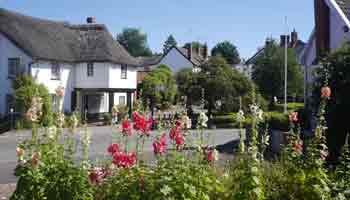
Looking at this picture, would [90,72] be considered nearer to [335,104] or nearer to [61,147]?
[335,104]

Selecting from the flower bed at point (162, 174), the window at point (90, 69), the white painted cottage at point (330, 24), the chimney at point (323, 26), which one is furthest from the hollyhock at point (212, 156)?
the window at point (90, 69)

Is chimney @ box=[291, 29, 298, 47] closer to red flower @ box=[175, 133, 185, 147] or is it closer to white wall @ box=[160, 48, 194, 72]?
white wall @ box=[160, 48, 194, 72]

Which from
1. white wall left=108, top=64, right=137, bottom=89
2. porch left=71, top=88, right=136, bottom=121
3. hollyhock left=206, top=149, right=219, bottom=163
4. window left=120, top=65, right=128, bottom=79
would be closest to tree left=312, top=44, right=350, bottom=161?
hollyhock left=206, top=149, right=219, bottom=163

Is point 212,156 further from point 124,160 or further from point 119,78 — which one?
point 119,78

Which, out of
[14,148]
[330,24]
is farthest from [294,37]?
[14,148]

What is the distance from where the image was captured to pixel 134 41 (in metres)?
140

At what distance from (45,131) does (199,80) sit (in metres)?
33.2

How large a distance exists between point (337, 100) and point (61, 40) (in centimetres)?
3124

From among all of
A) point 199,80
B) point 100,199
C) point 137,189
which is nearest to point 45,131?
point 100,199

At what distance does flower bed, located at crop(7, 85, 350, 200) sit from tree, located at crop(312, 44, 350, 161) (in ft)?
21.1

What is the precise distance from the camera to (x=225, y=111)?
40.4 m

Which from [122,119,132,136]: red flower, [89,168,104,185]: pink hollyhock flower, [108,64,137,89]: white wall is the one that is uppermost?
[108,64,137,89]: white wall

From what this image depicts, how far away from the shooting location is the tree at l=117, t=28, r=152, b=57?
139 meters

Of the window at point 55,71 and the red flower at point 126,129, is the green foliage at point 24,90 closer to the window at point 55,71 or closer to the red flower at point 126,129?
the window at point 55,71
